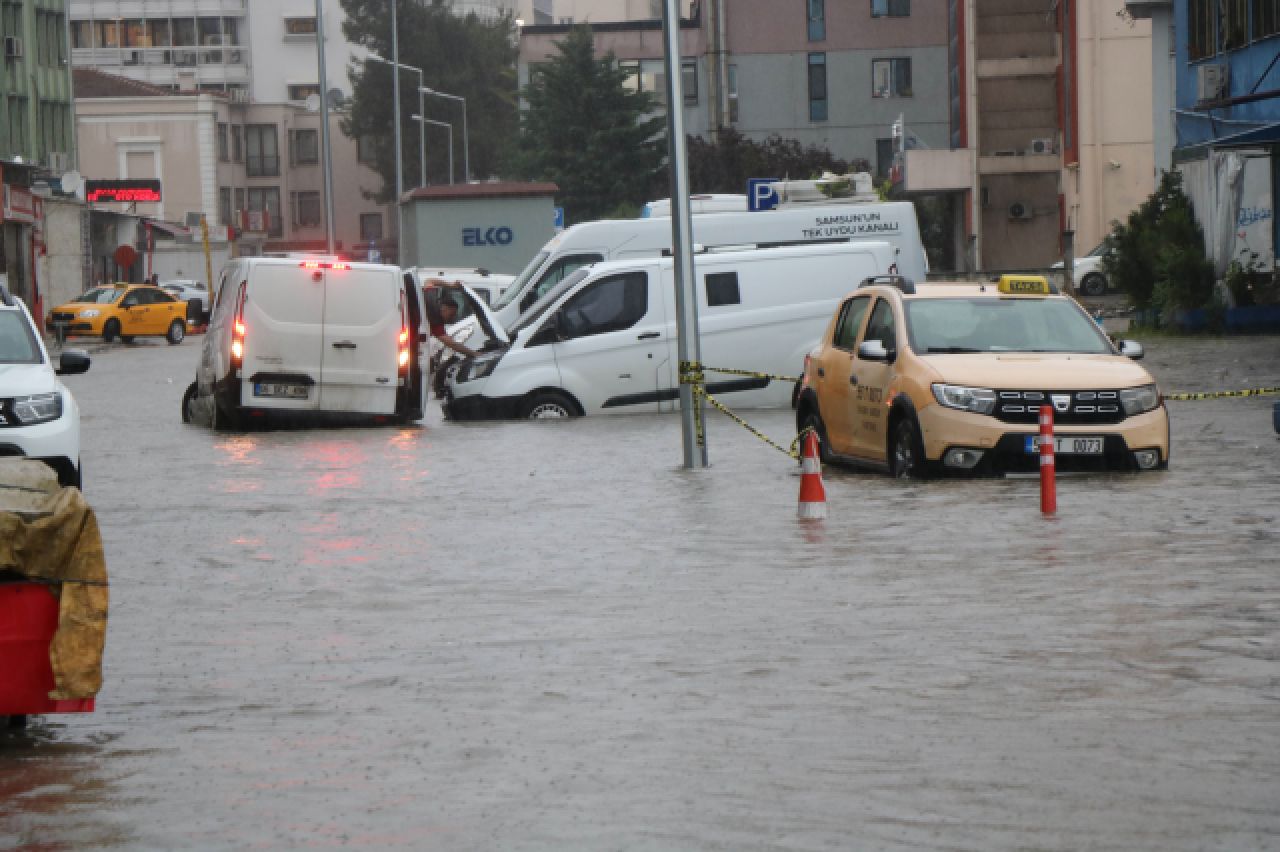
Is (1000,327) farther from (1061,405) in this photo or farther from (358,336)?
(358,336)

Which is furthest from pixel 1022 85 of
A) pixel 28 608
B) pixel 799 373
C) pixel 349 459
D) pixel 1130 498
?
pixel 28 608

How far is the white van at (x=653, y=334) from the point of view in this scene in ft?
81.9

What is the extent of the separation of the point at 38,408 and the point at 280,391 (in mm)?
8496

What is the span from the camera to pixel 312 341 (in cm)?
2439

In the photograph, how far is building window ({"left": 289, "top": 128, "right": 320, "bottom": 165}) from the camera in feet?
380

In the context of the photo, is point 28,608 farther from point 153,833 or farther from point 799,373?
point 799,373

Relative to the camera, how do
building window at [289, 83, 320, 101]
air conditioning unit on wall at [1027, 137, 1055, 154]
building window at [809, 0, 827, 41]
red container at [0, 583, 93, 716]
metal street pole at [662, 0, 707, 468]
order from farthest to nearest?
building window at [289, 83, 320, 101] < building window at [809, 0, 827, 41] < air conditioning unit on wall at [1027, 137, 1055, 154] < metal street pole at [662, 0, 707, 468] < red container at [0, 583, 93, 716]

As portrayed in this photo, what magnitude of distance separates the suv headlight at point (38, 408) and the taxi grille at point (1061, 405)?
6.50m

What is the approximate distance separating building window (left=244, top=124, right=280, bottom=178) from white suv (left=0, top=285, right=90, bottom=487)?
98.0 m

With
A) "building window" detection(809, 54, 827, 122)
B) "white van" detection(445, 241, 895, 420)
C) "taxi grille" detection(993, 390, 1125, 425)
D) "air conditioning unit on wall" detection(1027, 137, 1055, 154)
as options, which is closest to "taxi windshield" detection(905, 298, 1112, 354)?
"taxi grille" detection(993, 390, 1125, 425)

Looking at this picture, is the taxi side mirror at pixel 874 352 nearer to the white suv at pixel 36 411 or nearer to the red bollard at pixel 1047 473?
the red bollard at pixel 1047 473

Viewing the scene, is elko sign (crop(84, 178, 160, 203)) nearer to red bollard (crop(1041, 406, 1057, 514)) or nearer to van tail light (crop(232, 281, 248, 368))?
van tail light (crop(232, 281, 248, 368))

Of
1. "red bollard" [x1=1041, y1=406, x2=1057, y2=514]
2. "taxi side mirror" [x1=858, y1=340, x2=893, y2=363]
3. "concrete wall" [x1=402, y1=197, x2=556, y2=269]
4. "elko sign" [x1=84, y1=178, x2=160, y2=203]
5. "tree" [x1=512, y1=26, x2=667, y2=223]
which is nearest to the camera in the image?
"red bollard" [x1=1041, y1=406, x2=1057, y2=514]

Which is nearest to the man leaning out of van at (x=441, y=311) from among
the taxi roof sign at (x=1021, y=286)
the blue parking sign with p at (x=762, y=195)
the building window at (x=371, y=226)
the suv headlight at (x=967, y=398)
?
the blue parking sign with p at (x=762, y=195)
